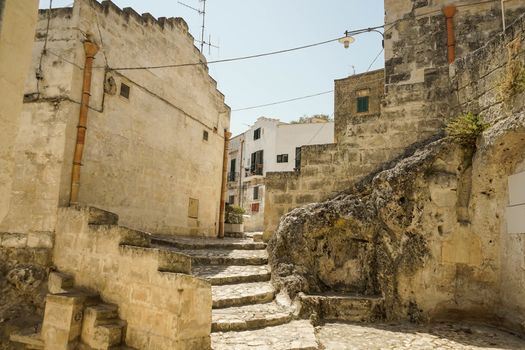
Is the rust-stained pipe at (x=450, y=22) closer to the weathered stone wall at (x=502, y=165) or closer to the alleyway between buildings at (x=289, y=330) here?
the weathered stone wall at (x=502, y=165)

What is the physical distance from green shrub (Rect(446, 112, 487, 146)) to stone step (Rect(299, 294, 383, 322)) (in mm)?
3065

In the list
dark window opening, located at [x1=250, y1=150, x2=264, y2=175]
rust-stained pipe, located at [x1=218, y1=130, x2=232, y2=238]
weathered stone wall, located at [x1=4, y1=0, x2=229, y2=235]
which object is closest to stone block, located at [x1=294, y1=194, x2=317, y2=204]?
weathered stone wall, located at [x1=4, y1=0, x2=229, y2=235]

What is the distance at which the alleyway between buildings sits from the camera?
479 centimetres

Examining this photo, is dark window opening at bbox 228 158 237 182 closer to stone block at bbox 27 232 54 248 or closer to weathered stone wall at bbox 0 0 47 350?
weathered stone wall at bbox 0 0 47 350

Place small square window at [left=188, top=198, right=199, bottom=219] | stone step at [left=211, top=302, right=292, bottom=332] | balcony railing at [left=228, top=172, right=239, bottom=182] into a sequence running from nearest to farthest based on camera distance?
stone step at [left=211, top=302, right=292, bottom=332]
small square window at [left=188, top=198, right=199, bottom=219]
balcony railing at [left=228, top=172, right=239, bottom=182]

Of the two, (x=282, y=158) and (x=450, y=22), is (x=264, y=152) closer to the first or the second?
(x=282, y=158)

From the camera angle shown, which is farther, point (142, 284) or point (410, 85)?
point (410, 85)

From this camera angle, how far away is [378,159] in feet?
25.2

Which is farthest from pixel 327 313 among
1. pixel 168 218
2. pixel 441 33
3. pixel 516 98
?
pixel 441 33

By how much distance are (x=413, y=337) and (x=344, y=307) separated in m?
1.18

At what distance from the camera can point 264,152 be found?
3366 cm

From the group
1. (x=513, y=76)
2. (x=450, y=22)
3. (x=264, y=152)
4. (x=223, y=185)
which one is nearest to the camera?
(x=513, y=76)

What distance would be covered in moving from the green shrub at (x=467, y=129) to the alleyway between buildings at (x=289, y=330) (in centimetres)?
301

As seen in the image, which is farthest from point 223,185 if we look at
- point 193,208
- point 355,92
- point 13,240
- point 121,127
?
point 355,92
